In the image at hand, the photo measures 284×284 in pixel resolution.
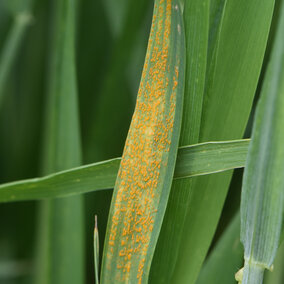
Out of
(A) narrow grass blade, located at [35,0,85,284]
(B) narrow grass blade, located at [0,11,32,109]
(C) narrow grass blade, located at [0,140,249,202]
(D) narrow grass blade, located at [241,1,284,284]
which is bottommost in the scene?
(D) narrow grass blade, located at [241,1,284,284]

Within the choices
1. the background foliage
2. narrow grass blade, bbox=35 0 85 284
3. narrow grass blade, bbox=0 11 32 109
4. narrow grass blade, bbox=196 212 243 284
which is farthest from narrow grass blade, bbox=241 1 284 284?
narrow grass blade, bbox=0 11 32 109

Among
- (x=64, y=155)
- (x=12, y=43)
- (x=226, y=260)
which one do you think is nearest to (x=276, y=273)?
(x=226, y=260)

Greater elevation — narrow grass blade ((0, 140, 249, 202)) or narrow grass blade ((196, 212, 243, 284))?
narrow grass blade ((0, 140, 249, 202))

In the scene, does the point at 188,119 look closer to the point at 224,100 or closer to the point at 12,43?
the point at 224,100

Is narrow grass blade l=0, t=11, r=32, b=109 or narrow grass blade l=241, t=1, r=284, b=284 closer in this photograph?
narrow grass blade l=241, t=1, r=284, b=284

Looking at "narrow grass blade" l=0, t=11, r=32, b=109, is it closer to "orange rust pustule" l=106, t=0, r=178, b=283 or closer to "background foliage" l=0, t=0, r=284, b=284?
"background foliage" l=0, t=0, r=284, b=284

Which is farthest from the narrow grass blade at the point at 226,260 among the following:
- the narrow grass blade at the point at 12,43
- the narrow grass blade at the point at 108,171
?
the narrow grass blade at the point at 12,43

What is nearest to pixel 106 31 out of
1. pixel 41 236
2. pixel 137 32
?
pixel 137 32

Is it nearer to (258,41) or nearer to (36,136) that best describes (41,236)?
(36,136)
